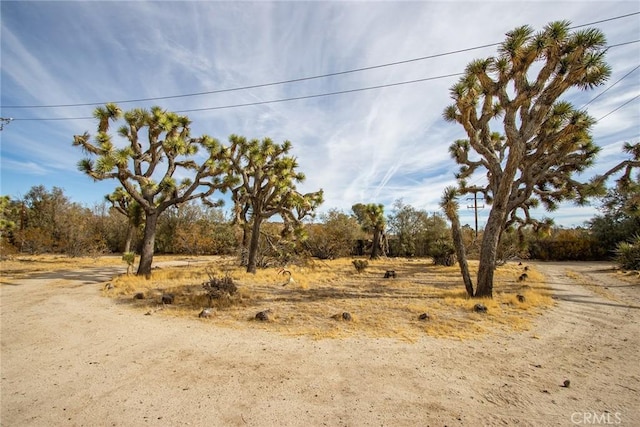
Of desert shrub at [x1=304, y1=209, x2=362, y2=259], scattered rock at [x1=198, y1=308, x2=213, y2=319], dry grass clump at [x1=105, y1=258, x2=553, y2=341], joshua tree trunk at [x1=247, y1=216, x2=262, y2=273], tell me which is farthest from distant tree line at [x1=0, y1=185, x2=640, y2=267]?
scattered rock at [x1=198, y1=308, x2=213, y2=319]

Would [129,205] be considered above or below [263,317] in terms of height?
above

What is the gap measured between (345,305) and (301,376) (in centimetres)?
400

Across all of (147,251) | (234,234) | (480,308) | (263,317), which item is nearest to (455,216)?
(480,308)

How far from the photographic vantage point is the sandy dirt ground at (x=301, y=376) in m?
2.81

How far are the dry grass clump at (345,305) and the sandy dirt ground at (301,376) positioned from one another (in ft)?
1.64

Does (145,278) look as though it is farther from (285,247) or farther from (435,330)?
(435,330)

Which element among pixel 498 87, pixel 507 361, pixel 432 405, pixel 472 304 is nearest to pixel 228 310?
pixel 432 405

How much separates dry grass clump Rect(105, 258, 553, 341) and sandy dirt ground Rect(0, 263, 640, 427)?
50 centimetres

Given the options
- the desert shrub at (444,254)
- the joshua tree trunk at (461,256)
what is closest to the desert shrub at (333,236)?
the desert shrub at (444,254)

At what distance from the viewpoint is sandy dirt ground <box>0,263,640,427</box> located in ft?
9.23

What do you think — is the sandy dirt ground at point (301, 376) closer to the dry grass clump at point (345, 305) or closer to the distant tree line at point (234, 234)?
the dry grass clump at point (345, 305)

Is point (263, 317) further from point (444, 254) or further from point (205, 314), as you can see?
point (444, 254)

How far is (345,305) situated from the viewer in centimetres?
748

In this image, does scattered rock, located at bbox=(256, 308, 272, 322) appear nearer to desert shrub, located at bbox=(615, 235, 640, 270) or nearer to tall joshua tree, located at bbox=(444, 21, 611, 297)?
tall joshua tree, located at bbox=(444, 21, 611, 297)
